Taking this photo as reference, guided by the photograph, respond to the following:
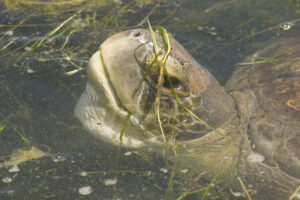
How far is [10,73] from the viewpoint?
2.99 m

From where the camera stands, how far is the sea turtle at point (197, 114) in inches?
83.4

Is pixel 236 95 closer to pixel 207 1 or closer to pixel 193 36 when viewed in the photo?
pixel 193 36

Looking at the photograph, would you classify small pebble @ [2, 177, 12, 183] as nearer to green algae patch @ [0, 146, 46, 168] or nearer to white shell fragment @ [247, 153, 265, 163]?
green algae patch @ [0, 146, 46, 168]

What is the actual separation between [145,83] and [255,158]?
994 millimetres

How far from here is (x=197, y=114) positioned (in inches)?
93.0

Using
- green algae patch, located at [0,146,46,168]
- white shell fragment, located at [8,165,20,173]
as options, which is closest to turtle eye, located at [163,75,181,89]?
green algae patch, located at [0,146,46,168]

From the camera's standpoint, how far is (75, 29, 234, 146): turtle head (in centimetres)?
209

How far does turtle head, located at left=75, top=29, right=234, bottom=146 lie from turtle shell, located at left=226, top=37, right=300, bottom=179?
46 centimetres

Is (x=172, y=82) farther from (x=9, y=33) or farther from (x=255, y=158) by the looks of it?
(x=9, y=33)

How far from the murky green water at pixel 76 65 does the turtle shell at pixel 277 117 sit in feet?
2.07

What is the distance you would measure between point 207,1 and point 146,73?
293 centimetres

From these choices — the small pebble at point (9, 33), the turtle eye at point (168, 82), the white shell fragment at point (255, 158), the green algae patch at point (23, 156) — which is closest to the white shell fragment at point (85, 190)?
the green algae patch at point (23, 156)

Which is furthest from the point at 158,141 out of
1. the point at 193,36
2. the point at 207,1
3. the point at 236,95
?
the point at 207,1

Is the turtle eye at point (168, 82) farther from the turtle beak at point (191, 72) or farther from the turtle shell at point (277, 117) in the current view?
the turtle shell at point (277, 117)
